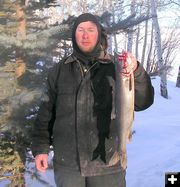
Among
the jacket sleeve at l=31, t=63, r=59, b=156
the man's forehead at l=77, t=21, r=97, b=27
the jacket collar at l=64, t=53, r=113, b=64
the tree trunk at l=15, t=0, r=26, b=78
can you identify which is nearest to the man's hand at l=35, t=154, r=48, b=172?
the jacket sleeve at l=31, t=63, r=59, b=156

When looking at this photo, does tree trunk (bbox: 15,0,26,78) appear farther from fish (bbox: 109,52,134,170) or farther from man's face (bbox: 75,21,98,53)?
fish (bbox: 109,52,134,170)

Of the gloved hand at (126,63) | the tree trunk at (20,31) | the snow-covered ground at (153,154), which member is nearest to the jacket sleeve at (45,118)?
the gloved hand at (126,63)

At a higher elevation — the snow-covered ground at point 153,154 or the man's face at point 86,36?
the man's face at point 86,36

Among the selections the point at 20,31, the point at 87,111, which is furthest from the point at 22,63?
the point at 87,111

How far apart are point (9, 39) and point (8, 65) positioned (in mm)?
310

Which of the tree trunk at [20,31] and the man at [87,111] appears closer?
the man at [87,111]

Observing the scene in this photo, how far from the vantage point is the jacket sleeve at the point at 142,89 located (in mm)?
3376

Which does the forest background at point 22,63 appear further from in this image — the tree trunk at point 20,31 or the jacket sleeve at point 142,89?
the jacket sleeve at point 142,89

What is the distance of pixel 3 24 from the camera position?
4754mm

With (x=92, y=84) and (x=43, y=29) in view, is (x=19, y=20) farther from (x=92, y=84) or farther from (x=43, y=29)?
(x=92, y=84)

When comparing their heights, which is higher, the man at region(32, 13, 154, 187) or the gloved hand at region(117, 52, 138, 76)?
the gloved hand at region(117, 52, 138, 76)

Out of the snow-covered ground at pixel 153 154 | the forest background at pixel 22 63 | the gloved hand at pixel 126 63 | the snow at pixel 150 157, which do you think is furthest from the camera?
the snow-covered ground at pixel 153 154

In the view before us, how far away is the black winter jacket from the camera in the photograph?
138 inches

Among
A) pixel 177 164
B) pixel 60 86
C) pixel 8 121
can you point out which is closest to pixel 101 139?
pixel 60 86
